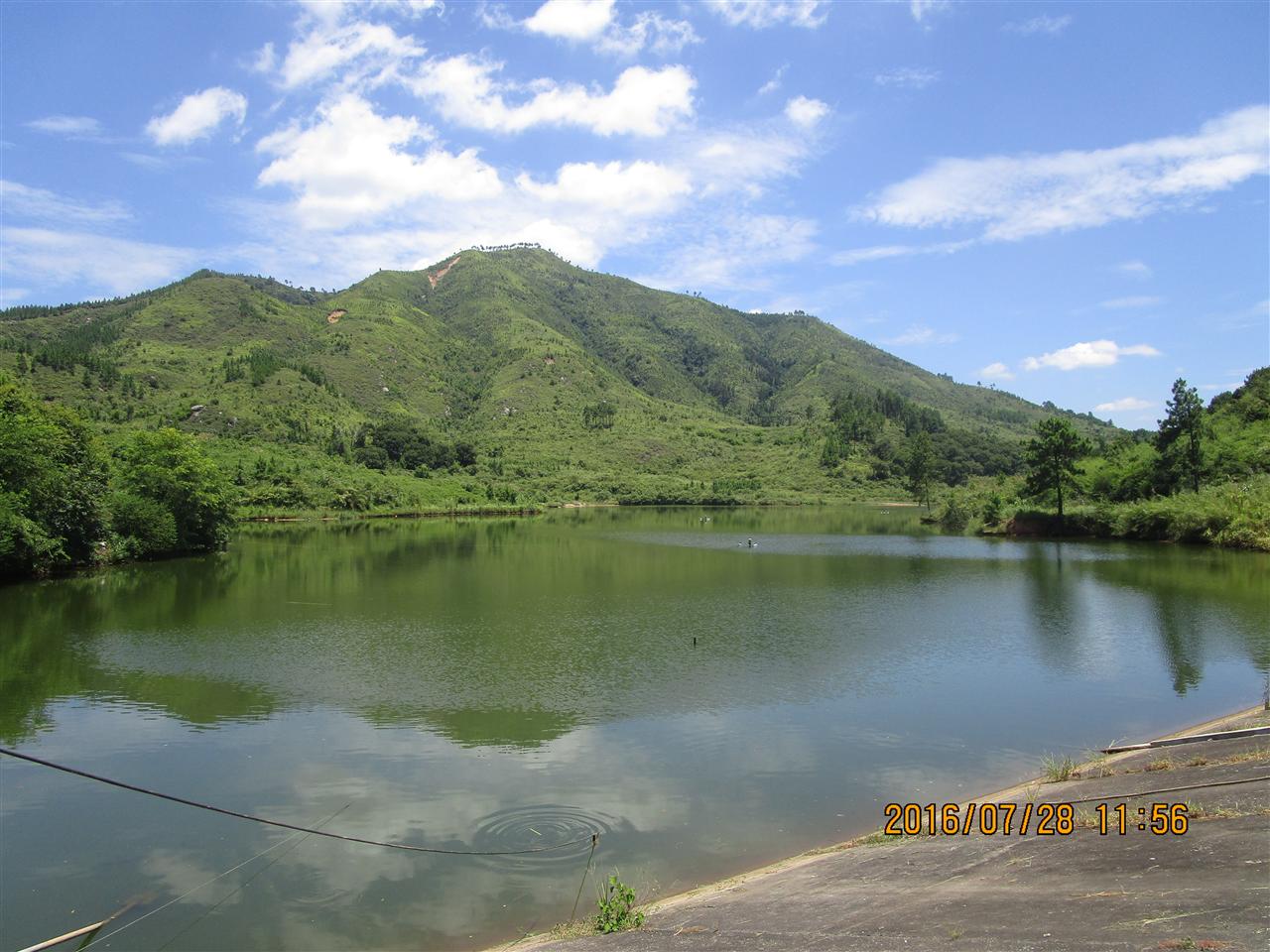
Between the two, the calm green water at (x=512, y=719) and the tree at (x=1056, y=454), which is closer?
the calm green water at (x=512, y=719)

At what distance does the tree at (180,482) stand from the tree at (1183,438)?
73.8 metres

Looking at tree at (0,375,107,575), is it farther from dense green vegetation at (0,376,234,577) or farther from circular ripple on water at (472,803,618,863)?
circular ripple on water at (472,803,618,863)

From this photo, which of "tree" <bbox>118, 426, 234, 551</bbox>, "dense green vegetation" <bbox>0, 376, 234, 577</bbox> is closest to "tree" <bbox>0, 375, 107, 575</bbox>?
"dense green vegetation" <bbox>0, 376, 234, 577</bbox>

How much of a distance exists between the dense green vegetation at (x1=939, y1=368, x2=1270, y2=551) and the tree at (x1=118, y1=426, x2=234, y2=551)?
67.4 m

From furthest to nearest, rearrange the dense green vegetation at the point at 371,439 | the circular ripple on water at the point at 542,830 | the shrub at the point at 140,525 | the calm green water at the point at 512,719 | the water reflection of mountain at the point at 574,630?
1. the dense green vegetation at the point at 371,439
2. the shrub at the point at 140,525
3. the water reflection of mountain at the point at 574,630
4. the circular ripple on water at the point at 542,830
5. the calm green water at the point at 512,719

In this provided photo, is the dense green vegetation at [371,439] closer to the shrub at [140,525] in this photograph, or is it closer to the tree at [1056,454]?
the shrub at [140,525]

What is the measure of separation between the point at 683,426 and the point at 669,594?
469 feet

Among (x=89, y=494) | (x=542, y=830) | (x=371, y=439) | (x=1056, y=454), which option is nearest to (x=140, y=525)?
(x=89, y=494)

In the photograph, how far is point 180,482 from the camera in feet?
Answer: 177

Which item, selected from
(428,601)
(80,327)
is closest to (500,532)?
(428,601)

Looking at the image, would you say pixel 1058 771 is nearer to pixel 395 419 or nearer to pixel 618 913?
pixel 618 913

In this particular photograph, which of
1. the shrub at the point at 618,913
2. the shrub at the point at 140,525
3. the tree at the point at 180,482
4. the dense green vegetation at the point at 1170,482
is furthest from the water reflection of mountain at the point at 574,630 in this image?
the shrub at the point at 618,913

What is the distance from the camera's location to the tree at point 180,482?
53.5 meters

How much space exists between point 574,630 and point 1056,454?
2222 inches
